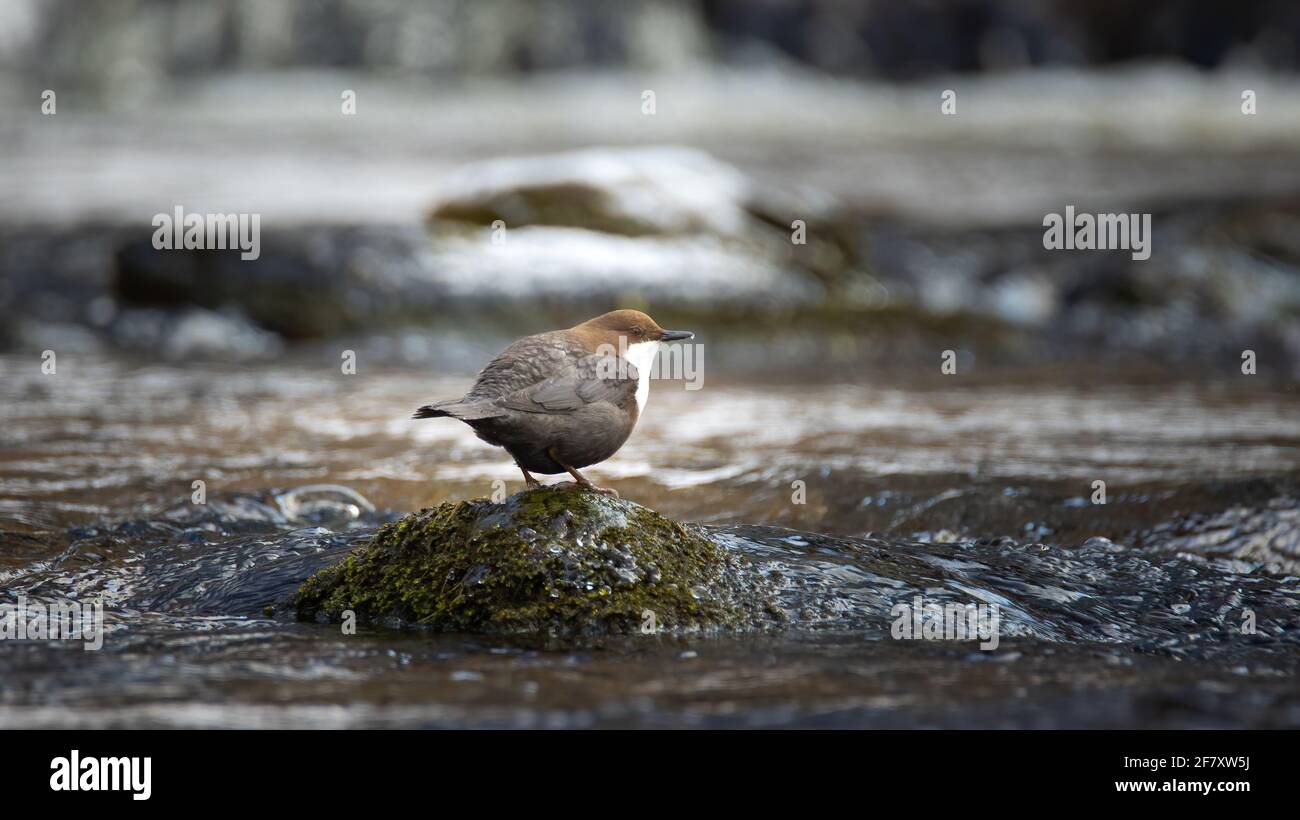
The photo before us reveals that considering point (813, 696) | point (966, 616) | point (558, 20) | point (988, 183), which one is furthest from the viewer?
point (558, 20)

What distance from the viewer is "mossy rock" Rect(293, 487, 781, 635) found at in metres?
4.04

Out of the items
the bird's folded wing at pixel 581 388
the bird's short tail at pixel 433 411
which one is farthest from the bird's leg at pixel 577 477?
the bird's short tail at pixel 433 411

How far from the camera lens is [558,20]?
26.2 meters

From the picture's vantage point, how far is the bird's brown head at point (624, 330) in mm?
4289

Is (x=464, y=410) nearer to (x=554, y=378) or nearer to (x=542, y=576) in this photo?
(x=554, y=378)

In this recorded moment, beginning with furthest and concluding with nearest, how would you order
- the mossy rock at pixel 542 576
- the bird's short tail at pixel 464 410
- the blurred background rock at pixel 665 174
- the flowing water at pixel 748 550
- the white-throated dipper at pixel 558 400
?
the blurred background rock at pixel 665 174 → the mossy rock at pixel 542 576 → the white-throated dipper at pixel 558 400 → the bird's short tail at pixel 464 410 → the flowing water at pixel 748 550

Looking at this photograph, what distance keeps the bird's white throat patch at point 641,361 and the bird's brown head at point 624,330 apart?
0.06ft

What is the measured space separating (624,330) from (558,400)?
486 mm

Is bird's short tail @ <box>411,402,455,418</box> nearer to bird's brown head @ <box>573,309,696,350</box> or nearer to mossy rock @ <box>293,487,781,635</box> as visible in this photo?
mossy rock @ <box>293,487,781,635</box>

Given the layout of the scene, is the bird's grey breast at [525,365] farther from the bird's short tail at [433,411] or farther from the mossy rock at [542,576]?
the mossy rock at [542,576]

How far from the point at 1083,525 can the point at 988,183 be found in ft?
47.5
